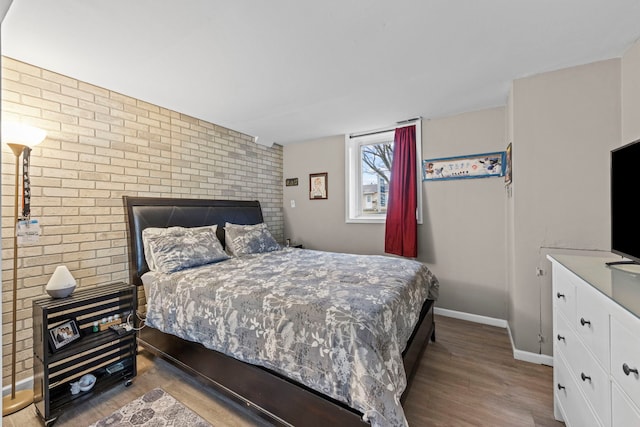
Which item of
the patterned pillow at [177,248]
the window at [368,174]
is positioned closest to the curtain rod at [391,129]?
the window at [368,174]

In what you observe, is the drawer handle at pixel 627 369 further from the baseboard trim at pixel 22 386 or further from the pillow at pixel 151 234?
the baseboard trim at pixel 22 386

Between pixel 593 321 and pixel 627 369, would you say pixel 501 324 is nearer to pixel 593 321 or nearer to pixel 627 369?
pixel 593 321

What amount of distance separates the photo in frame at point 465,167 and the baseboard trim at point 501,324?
1.57m

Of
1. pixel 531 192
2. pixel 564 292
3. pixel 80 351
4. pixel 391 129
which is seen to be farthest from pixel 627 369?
pixel 391 129

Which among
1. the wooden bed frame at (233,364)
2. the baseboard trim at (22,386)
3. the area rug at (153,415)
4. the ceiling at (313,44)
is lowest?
the area rug at (153,415)

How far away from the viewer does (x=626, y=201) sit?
4.69 ft

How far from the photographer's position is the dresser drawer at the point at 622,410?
952 millimetres

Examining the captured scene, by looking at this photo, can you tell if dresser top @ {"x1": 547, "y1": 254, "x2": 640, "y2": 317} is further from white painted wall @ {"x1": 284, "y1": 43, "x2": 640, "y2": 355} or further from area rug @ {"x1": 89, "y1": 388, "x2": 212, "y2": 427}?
area rug @ {"x1": 89, "y1": 388, "x2": 212, "y2": 427}

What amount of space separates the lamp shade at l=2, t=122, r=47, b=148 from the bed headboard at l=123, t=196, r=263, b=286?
780mm

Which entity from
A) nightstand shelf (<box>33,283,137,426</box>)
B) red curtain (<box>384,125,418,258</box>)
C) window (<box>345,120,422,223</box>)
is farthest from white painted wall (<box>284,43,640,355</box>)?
nightstand shelf (<box>33,283,137,426</box>)

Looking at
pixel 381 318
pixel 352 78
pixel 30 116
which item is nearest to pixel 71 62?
pixel 30 116

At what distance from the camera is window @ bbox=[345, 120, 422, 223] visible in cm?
384

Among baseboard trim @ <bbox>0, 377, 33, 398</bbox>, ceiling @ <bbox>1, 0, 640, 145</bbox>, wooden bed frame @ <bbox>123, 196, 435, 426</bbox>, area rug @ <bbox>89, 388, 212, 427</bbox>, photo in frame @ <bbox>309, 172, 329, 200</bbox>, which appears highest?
ceiling @ <bbox>1, 0, 640, 145</bbox>

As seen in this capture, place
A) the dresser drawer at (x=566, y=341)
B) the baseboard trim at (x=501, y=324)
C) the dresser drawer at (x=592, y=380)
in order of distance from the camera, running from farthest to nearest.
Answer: the baseboard trim at (x=501, y=324) → the dresser drawer at (x=566, y=341) → the dresser drawer at (x=592, y=380)
